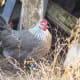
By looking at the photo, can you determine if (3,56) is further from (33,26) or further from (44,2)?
(44,2)

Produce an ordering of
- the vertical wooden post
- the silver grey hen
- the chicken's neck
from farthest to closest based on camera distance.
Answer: the vertical wooden post < the chicken's neck < the silver grey hen

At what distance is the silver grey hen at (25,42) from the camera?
5520 mm

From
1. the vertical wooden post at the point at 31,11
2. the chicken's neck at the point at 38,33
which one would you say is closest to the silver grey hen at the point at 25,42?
the chicken's neck at the point at 38,33

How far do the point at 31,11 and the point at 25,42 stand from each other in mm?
960

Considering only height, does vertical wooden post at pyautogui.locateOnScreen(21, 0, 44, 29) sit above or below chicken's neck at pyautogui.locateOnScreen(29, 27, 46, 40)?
above

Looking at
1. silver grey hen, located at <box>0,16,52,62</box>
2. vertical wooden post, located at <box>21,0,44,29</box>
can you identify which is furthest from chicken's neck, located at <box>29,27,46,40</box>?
vertical wooden post, located at <box>21,0,44,29</box>

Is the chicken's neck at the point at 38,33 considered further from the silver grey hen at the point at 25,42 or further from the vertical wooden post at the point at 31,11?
the vertical wooden post at the point at 31,11

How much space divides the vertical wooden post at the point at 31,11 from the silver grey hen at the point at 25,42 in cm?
47

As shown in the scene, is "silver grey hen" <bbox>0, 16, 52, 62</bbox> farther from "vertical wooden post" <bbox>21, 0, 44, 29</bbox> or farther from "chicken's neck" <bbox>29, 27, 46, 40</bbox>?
"vertical wooden post" <bbox>21, 0, 44, 29</bbox>

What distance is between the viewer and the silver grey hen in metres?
5.52

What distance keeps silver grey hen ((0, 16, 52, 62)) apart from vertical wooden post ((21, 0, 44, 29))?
47 cm

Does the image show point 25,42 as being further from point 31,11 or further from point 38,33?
point 31,11

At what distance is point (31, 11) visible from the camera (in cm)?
623

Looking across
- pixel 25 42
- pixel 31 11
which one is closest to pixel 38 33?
pixel 25 42
